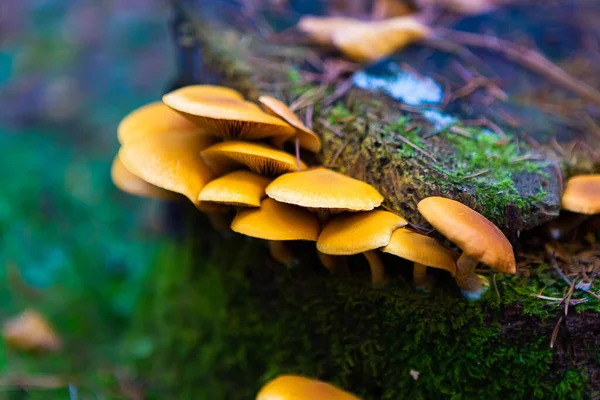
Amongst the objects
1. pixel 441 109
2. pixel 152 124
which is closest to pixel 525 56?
pixel 441 109

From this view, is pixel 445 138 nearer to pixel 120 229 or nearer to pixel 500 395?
pixel 500 395

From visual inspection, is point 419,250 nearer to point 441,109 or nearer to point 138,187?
point 441,109

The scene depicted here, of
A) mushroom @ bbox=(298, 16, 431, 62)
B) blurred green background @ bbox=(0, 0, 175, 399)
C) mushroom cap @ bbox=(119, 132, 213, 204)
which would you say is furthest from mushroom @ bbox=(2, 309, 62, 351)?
mushroom @ bbox=(298, 16, 431, 62)

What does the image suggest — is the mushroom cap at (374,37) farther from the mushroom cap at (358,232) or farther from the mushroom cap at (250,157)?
the mushroom cap at (358,232)

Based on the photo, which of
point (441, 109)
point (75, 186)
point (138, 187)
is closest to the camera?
point (138, 187)

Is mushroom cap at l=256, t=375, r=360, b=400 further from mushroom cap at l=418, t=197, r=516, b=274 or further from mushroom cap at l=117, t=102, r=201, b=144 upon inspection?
mushroom cap at l=117, t=102, r=201, b=144
